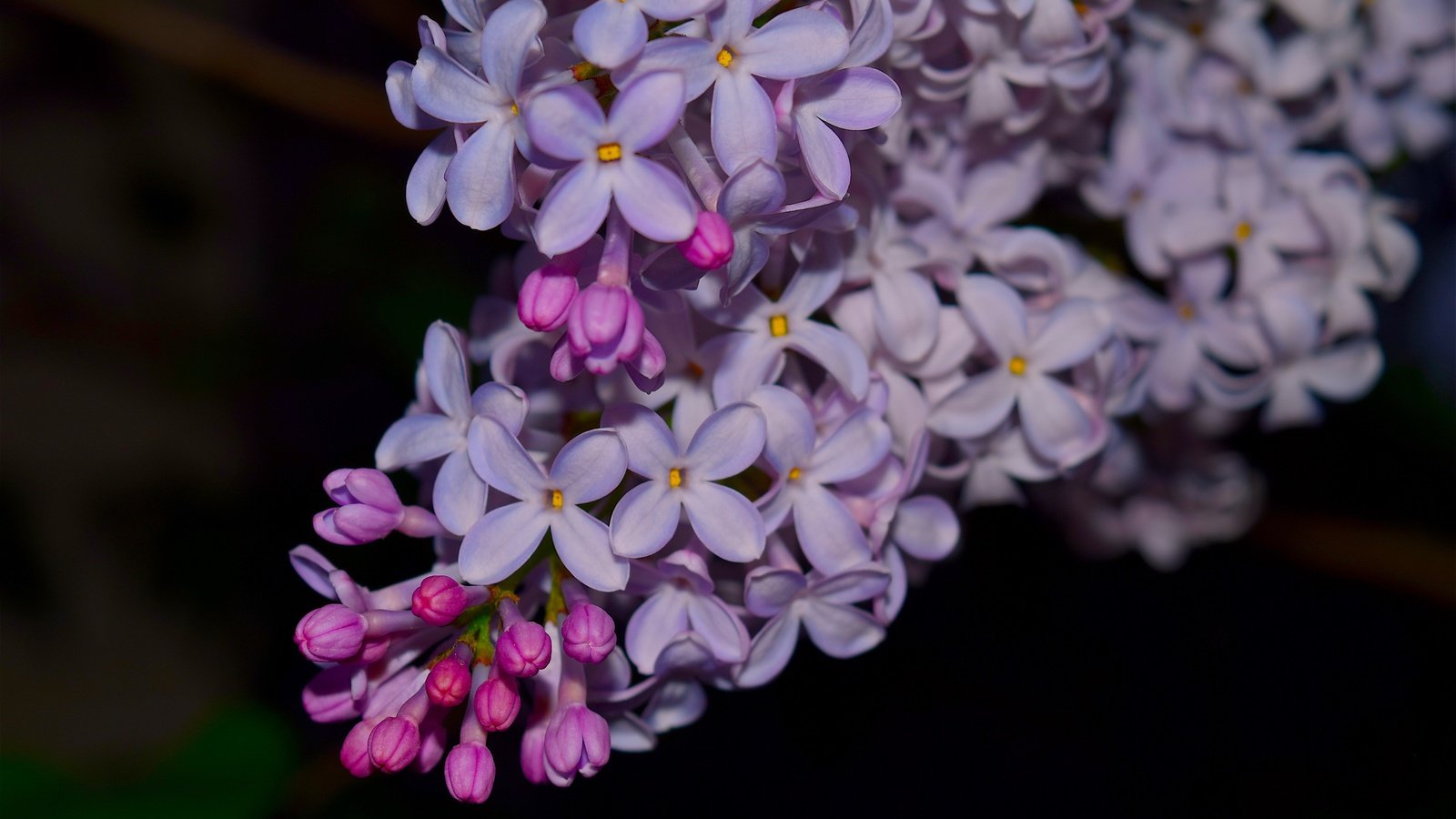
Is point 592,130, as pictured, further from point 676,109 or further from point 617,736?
point 617,736

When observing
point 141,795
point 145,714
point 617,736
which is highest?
point 617,736

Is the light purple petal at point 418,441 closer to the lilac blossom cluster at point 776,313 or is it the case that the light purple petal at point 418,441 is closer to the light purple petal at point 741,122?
the lilac blossom cluster at point 776,313

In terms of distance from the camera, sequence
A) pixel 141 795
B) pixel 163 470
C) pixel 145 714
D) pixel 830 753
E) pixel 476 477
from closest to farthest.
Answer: pixel 476 477 < pixel 141 795 < pixel 830 753 < pixel 163 470 < pixel 145 714

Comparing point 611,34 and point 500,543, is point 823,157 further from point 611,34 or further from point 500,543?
point 500,543

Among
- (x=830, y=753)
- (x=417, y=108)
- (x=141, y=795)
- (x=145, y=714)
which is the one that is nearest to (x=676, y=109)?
(x=417, y=108)

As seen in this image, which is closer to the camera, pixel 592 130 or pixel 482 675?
pixel 592 130

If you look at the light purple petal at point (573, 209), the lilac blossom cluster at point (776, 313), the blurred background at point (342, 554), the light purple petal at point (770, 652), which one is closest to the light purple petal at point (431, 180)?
the lilac blossom cluster at point (776, 313)

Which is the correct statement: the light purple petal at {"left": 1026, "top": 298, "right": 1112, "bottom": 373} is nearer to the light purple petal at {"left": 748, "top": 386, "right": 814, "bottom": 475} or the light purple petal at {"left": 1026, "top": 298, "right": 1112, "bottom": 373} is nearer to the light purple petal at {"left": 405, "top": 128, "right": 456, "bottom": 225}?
the light purple petal at {"left": 748, "top": 386, "right": 814, "bottom": 475}
